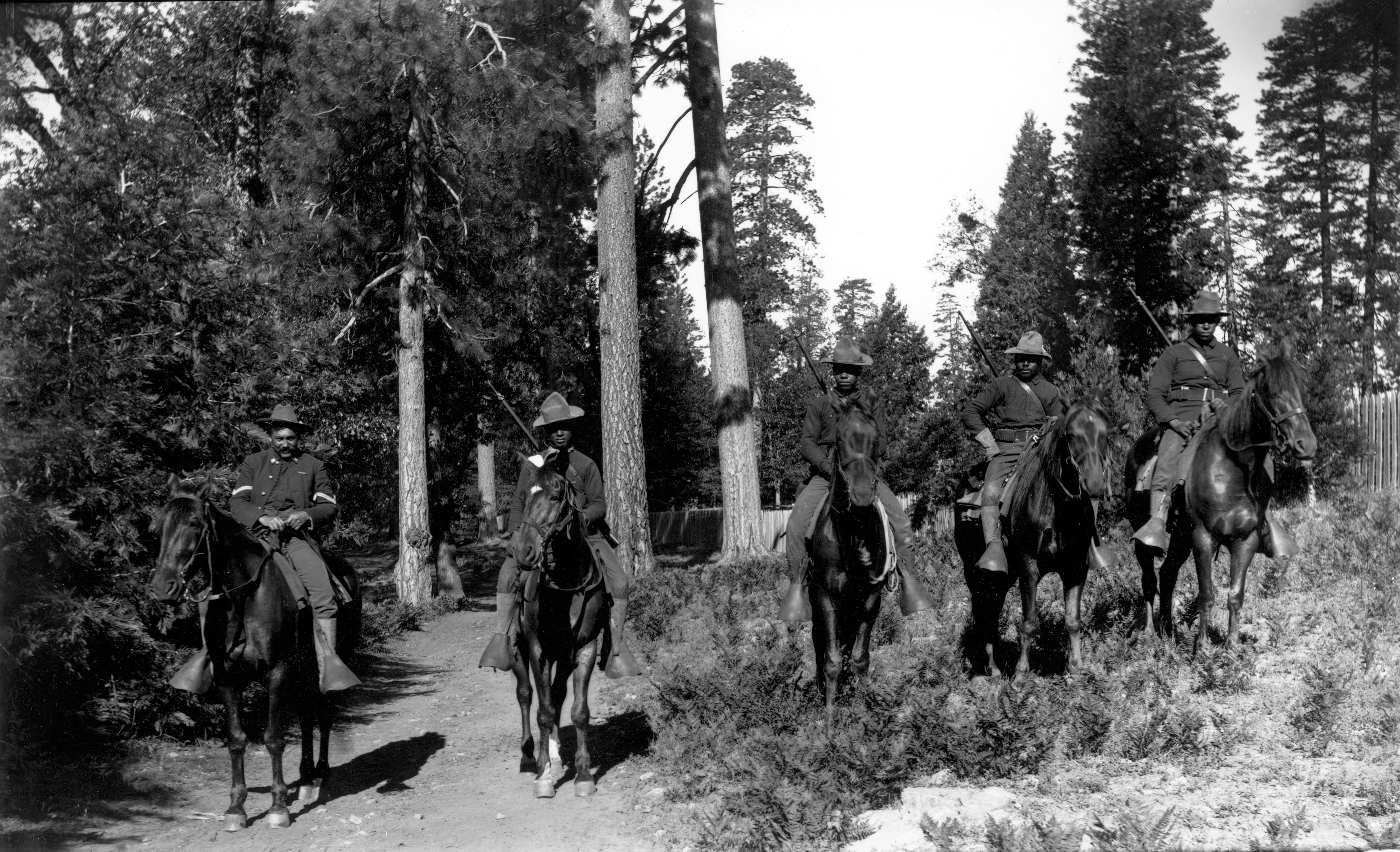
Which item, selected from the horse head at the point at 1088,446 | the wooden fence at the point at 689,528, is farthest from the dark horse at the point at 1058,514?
the wooden fence at the point at 689,528

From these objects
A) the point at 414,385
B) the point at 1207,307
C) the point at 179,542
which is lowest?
the point at 179,542

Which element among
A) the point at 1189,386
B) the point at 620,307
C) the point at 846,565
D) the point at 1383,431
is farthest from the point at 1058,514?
the point at 1383,431

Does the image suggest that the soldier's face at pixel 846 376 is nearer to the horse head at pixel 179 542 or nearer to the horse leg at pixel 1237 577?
the horse leg at pixel 1237 577

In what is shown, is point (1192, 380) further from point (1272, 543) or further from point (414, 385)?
point (414, 385)

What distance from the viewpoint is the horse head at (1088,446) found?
891 centimetres

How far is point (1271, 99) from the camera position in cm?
1398

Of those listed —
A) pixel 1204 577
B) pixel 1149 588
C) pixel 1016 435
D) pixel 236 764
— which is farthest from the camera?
pixel 1149 588

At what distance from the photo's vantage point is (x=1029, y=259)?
53781 mm

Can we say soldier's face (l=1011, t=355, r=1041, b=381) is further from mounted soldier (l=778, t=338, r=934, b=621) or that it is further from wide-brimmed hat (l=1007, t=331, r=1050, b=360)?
mounted soldier (l=778, t=338, r=934, b=621)

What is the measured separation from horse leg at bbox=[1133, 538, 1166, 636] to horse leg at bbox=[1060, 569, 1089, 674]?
1.23 meters

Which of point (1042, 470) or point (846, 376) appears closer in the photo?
point (846, 376)

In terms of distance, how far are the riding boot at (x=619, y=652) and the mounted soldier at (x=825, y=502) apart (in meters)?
1.27

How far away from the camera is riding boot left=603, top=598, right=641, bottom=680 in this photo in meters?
9.02

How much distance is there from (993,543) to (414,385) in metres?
12.8
